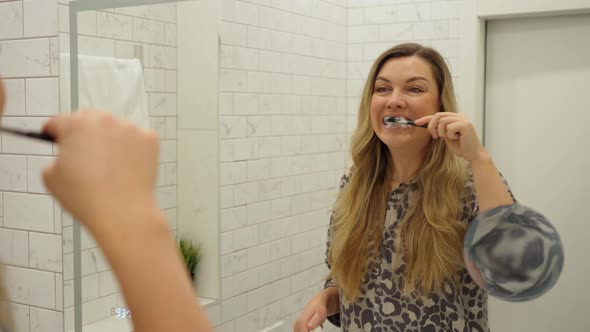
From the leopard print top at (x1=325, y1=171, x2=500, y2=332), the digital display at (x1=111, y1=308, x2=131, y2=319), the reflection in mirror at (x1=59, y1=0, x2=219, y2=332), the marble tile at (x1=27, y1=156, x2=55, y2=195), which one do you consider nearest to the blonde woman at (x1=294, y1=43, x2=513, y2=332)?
the leopard print top at (x1=325, y1=171, x2=500, y2=332)

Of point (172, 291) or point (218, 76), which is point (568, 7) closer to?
point (218, 76)

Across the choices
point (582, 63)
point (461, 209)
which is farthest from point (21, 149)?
point (582, 63)

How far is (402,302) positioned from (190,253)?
54 centimetres

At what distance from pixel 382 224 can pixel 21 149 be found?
0.93 meters

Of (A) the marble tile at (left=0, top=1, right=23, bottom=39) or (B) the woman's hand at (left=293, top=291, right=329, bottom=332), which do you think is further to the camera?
(A) the marble tile at (left=0, top=1, right=23, bottom=39)

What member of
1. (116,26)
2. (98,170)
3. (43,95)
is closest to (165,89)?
(116,26)

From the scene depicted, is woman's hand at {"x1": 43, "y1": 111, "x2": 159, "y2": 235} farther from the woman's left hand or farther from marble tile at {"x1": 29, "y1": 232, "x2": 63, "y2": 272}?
marble tile at {"x1": 29, "y1": 232, "x2": 63, "y2": 272}

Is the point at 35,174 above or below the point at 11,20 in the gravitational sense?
below

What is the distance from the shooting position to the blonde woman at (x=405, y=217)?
3.92ft

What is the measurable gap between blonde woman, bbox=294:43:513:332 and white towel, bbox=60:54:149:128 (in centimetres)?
55

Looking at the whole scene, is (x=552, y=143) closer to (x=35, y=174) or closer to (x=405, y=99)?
(x=405, y=99)

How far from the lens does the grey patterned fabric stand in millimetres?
886

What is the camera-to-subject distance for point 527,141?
1.68 metres

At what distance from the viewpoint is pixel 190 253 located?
1.50 metres
